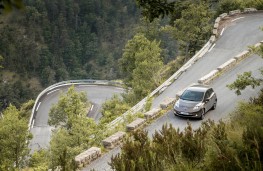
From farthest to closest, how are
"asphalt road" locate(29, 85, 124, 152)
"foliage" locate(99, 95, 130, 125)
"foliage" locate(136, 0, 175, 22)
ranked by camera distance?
"asphalt road" locate(29, 85, 124, 152)
"foliage" locate(99, 95, 130, 125)
"foliage" locate(136, 0, 175, 22)

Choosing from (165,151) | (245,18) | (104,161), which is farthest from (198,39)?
(165,151)

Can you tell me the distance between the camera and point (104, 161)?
14688 millimetres

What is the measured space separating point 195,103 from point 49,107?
39641 mm

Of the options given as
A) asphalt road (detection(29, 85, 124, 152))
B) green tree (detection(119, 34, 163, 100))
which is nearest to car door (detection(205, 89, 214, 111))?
green tree (detection(119, 34, 163, 100))

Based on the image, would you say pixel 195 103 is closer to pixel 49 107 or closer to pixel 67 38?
pixel 49 107

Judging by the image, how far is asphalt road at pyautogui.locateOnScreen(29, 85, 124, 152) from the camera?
45.7 m

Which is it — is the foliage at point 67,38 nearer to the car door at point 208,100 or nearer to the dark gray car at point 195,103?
the dark gray car at point 195,103

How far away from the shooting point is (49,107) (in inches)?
2191

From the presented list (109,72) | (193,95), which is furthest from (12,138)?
(109,72)

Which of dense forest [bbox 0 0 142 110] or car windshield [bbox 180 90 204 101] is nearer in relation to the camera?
car windshield [bbox 180 90 204 101]

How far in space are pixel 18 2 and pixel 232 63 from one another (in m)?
28.3

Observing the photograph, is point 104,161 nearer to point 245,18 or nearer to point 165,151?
point 165,151

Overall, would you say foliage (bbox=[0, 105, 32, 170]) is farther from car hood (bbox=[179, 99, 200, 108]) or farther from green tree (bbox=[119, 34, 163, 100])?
green tree (bbox=[119, 34, 163, 100])

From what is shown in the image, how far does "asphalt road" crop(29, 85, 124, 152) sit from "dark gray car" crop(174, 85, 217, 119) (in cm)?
2206
